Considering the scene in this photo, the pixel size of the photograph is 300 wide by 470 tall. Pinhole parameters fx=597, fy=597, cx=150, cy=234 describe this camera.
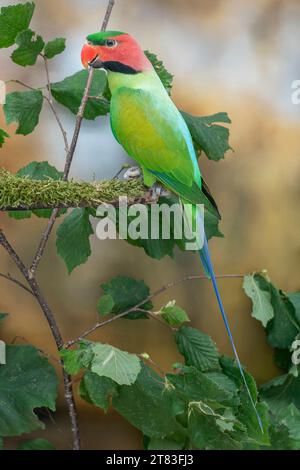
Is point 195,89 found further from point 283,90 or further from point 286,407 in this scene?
point 286,407

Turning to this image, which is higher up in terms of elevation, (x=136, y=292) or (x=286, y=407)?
(x=136, y=292)

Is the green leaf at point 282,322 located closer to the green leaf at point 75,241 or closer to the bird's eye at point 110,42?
the green leaf at point 75,241

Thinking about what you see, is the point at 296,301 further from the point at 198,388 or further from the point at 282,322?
the point at 198,388

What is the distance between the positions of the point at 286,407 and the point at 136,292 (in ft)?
1.09

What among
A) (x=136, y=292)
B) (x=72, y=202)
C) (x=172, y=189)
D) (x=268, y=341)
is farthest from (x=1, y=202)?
(x=268, y=341)

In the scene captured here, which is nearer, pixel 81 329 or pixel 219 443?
pixel 219 443

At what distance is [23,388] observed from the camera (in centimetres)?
89

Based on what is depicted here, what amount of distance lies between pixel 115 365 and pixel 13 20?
48 centimetres

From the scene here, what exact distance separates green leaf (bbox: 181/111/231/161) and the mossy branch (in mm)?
210

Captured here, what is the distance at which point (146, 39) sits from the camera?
1.10 m

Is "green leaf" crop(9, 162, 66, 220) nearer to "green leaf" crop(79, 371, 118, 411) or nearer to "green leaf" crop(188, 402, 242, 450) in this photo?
"green leaf" crop(79, 371, 118, 411)

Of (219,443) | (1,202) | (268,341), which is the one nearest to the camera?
(1,202)

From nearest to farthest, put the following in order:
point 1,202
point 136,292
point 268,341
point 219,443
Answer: point 1,202
point 219,443
point 136,292
point 268,341

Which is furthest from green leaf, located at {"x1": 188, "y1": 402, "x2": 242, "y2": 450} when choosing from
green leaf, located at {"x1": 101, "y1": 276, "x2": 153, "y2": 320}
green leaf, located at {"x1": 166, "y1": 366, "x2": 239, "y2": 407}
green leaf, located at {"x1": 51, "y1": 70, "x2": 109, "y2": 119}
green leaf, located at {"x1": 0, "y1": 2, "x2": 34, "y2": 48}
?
green leaf, located at {"x1": 0, "y1": 2, "x2": 34, "y2": 48}
